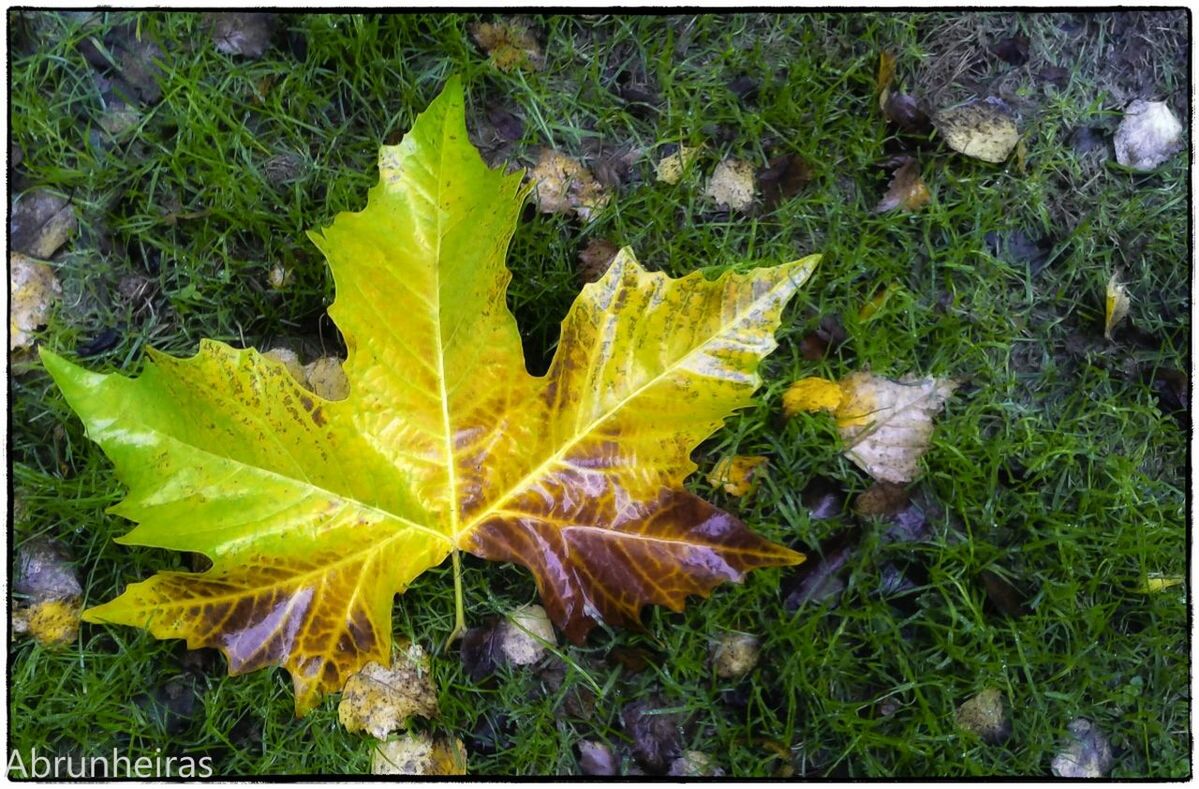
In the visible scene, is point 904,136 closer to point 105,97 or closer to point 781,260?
point 781,260

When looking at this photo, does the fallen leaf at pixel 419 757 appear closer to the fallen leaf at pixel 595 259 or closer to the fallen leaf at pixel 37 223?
the fallen leaf at pixel 595 259

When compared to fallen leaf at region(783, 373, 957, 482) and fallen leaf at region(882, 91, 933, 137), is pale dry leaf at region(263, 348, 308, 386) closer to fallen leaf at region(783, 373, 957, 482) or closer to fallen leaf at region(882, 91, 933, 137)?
fallen leaf at region(783, 373, 957, 482)

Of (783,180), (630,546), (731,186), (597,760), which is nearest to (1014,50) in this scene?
(783,180)

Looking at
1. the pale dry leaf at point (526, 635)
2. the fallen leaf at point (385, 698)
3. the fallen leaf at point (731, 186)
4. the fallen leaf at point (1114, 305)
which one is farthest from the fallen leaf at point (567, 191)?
the fallen leaf at point (1114, 305)

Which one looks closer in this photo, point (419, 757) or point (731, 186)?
point (419, 757)

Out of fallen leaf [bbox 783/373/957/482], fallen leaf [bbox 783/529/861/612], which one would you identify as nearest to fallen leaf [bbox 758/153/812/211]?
fallen leaf [bbox 783/373/957/482]

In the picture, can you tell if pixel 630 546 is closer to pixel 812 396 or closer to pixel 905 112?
pixel 812 396

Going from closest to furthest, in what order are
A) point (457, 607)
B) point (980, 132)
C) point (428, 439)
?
point (428, 439)
point (457, 607)
point (980, 132)
